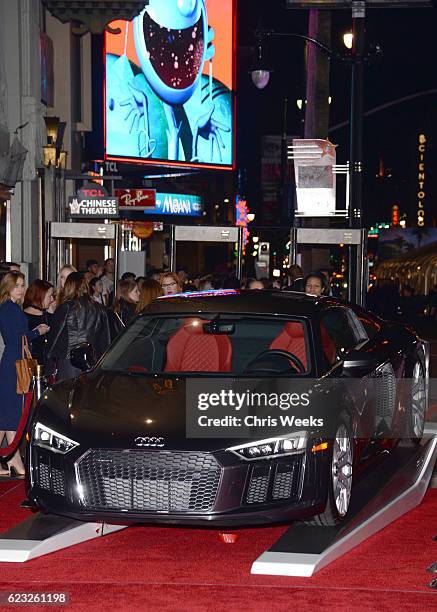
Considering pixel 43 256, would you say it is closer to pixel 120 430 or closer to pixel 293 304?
pixel 293 304

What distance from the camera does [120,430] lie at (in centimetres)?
748

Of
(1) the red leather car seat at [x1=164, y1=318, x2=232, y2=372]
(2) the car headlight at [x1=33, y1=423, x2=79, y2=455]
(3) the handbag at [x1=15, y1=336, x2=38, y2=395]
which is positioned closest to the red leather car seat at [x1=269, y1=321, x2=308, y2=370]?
(1) the red leather car seat at [x1=164, y1=318, x2=232, y2=372]

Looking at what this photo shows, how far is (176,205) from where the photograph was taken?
5203cm

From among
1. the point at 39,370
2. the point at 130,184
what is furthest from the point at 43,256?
the point at 130,184

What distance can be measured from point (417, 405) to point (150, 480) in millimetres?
4598

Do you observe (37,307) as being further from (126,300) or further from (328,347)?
(328,347)

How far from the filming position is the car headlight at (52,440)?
7.53 m

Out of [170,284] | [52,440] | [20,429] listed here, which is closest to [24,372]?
[20,429]

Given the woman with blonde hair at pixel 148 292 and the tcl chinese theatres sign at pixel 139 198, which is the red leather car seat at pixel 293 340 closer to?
the woman with blonde hair at pixel 148 292

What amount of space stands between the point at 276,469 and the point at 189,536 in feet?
3.74

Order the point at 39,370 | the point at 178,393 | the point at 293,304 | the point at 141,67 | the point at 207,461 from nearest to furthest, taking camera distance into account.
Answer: the point at 207,461 → the point at 178,393 → the point at 293,304 → the point at 39,370 → the point at 141,67

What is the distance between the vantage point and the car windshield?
862cm

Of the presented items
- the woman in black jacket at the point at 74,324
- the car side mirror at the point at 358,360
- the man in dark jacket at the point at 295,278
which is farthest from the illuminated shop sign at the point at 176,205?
the car side mirror at the point at 358,360

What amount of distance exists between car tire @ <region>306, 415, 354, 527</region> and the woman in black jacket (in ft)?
12.1
